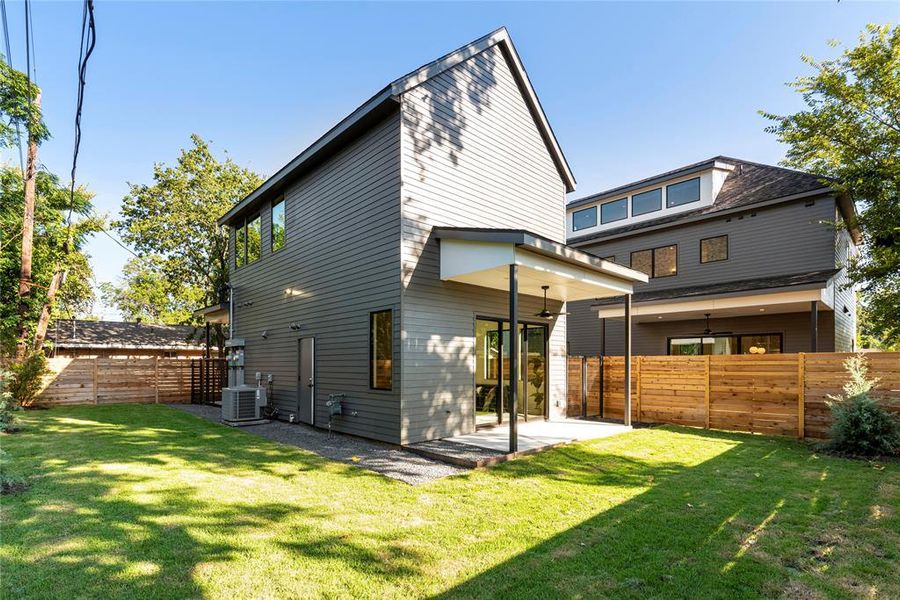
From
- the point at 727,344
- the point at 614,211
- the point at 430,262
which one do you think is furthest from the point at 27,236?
the point at 727,344

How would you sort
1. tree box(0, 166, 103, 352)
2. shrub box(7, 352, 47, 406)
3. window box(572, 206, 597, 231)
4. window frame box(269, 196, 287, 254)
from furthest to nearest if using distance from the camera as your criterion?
window box(572, 206, 597, 231)
tree box(0, 166, 103, 352)
shrub box(7, 352, 47, 406)
window frame box(269, 196, 287, 254)

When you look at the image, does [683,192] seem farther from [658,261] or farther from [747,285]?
[747,285]

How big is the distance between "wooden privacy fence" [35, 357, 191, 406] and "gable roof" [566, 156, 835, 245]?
52.4 ft

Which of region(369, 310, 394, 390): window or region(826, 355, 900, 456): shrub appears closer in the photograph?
region(826, 355, 900, 456): shrub

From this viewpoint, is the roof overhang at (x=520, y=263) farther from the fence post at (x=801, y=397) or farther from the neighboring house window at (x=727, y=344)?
the neighboring house window at (x=727, y=344)

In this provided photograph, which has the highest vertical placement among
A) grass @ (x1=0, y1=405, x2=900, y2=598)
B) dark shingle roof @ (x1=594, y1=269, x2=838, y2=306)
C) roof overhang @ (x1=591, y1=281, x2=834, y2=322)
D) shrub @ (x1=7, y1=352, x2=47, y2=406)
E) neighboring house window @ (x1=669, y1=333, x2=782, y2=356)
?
dark shingle roof @ (x1=594, y1=269, x2=838, y2=306)

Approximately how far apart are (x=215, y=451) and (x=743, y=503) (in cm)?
744

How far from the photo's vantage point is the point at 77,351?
21672mm

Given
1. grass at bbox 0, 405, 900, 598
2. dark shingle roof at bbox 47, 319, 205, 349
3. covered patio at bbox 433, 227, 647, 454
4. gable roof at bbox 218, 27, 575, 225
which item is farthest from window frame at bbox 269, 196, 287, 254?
dark shingle roof at bbox 47, 319, 205, 349

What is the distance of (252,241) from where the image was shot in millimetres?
13367

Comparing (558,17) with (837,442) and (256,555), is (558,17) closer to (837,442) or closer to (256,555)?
(837,442)

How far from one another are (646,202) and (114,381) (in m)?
19.2

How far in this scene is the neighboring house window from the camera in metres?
13.0

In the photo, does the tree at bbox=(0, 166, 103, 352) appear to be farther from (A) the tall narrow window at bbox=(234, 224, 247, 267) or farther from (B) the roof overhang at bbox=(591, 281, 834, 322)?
(B) the roof overhang at bbox=(591, 281, 834, 322)
